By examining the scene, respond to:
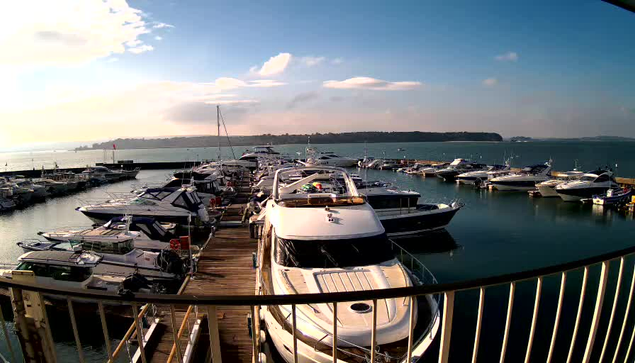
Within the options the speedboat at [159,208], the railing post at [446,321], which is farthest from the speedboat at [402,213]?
the railing post at [446,321]

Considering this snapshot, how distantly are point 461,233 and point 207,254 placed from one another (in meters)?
16.9

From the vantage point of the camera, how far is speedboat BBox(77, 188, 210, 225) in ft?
72.2

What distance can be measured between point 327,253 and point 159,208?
57.9ft

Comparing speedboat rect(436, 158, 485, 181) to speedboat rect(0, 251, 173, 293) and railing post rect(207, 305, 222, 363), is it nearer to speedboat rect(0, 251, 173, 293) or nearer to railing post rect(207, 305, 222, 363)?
speedboat rect(0, 251, 173, 293)

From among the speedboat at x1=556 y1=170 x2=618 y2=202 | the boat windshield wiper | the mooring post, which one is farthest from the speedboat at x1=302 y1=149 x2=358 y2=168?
the mooring post

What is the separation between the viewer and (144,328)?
857 cm

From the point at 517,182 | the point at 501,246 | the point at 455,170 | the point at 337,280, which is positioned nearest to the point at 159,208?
the point at 337,280

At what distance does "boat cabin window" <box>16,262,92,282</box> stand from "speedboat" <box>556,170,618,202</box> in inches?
1487

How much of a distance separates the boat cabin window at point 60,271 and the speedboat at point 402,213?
14.2m

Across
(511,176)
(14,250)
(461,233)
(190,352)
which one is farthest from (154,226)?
(511,176)

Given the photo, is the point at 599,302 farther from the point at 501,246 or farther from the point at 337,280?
Result: the point at 501,246

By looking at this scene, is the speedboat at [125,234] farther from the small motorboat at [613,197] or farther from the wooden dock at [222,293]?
the small motorboat at [613,197]

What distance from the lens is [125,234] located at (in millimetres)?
15359

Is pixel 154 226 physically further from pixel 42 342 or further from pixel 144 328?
pixel 42 342
